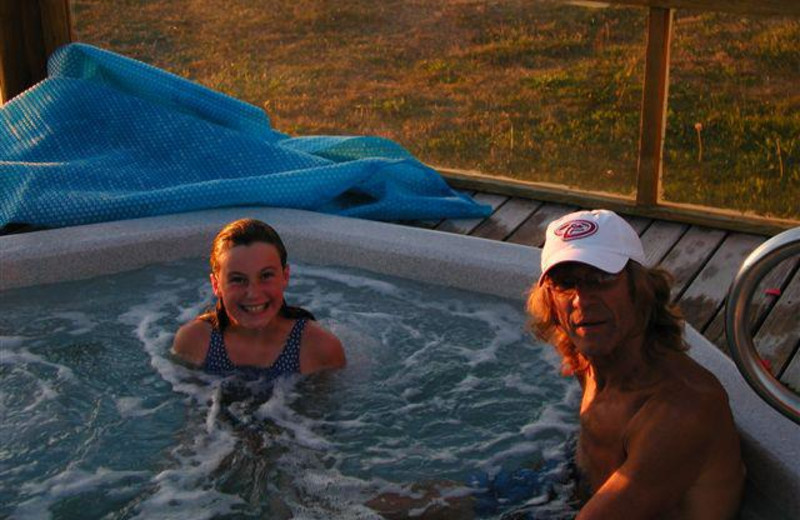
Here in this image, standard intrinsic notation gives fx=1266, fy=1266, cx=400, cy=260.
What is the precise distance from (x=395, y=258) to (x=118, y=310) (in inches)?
36.7

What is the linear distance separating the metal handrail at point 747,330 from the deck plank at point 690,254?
175 centimetres

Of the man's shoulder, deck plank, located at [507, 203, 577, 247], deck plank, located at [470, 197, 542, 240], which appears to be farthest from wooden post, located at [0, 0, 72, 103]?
the man's shoulder

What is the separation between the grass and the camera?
211 inches

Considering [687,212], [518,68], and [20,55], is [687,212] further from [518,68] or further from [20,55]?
[20,55]

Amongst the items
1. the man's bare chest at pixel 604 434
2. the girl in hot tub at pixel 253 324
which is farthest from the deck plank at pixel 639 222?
the man's bare chest at pixel 604 434

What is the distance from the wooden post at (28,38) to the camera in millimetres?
5578

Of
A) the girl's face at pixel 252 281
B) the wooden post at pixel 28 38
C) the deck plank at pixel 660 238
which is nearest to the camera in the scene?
the girl's face at pixel 252 281

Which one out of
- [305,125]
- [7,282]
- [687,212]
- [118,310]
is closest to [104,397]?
[118,310]

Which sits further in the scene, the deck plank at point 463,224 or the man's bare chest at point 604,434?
the deck plank at point 463,224

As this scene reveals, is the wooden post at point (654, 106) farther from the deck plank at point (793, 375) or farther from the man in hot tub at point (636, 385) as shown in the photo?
the man in hot tub at point (636, 385)

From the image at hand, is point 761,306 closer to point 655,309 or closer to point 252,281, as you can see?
point 655,309

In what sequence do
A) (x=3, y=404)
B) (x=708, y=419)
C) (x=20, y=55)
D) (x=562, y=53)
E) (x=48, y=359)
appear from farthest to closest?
(x=562, y=53), (x=20, y=55), (x=48, y=359), (x=3, y=404), (x=708, y=419)

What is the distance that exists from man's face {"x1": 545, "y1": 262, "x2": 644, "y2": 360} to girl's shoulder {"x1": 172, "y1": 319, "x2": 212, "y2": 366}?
1373 mm

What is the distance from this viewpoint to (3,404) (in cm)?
356
